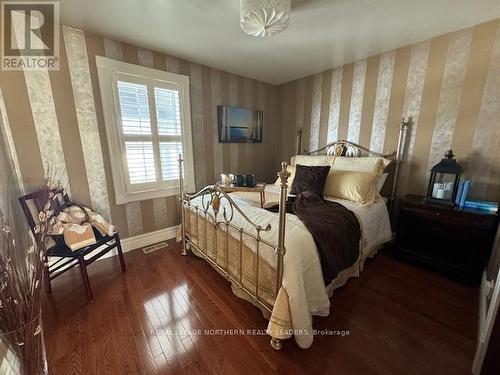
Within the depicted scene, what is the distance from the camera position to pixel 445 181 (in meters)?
2.24

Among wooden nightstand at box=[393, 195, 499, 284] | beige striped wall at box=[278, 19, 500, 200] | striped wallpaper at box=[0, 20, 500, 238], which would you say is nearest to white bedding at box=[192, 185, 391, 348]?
wooden nightstand at box=[393, 195, 499, 284]

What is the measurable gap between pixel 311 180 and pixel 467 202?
4.76 feet

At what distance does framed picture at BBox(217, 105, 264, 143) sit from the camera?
329 cm

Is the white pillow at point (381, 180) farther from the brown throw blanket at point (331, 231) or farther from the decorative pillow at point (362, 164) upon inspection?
the brown throw blanket at point (331, 231)

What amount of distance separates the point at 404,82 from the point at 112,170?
3.59m

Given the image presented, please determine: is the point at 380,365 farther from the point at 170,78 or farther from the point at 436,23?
the point at 170,78

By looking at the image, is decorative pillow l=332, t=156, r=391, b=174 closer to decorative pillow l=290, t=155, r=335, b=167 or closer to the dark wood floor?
decorative pillow l=290, t=155, r=335, b=167

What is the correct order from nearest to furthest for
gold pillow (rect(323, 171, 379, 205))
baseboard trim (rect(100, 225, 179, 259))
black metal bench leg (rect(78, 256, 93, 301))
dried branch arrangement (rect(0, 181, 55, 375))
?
dried branch arrangement (rect(0, 181, 55, 375)), black metal bench leg (rect(78, 256, 93, 301)), gold pillow (rect(323, 171, 379, 205)), baseboard trim (rect(100, 225, 179, 259))

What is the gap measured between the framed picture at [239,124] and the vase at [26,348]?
9.26ft

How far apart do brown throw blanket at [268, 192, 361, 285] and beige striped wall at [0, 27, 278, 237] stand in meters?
1.79

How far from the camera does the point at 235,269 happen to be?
1789 mm

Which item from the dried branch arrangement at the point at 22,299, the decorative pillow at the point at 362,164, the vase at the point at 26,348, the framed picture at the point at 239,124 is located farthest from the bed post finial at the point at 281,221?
the framed picture at the point at 239,124

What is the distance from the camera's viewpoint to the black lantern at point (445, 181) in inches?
80.5

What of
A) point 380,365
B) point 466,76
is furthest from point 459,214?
point 380,365
